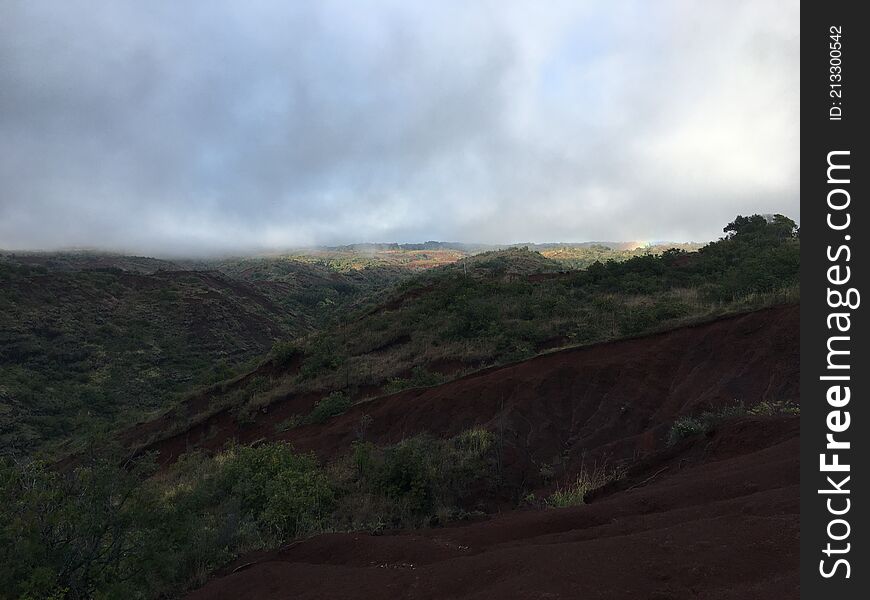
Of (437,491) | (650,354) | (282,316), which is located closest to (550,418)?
(650,354)

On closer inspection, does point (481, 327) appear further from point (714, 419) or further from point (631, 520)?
point (631, 520)

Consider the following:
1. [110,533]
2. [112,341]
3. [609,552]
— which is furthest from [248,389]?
[112,341]

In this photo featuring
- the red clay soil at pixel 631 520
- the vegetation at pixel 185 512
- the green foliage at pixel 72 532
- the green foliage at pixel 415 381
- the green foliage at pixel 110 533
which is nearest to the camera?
the red clay soil at pixel 631 520

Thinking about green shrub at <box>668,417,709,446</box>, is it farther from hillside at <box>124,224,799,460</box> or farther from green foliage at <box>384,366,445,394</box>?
green foliage at <box>384,366,445,394</box>

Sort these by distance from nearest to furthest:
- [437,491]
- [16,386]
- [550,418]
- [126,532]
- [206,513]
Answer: [126,532]
[206,513]
[437,491]
[550,418]
[16,386]

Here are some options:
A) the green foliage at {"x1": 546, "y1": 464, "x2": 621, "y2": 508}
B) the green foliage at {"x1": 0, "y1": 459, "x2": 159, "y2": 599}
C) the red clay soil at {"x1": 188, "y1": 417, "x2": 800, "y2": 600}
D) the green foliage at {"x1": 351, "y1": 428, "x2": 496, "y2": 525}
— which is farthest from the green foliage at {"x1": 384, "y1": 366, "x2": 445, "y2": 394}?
the green foliage at {"x1": 0, "y1": 459, "x2": 159, "y2": 599}

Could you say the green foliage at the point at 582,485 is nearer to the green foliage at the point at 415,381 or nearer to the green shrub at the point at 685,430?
the green shrub at the point at 685,430

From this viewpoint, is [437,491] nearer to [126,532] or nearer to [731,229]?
[126,532]

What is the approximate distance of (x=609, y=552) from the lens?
3.71 meters

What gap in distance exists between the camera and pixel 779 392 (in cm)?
985

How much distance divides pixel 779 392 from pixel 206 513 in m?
11.7

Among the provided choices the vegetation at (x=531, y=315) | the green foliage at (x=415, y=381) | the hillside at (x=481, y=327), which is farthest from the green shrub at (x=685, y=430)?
the green foliage at (x=415, y=381)

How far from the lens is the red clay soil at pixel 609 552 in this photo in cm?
319

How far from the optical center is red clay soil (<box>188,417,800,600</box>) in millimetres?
3189
